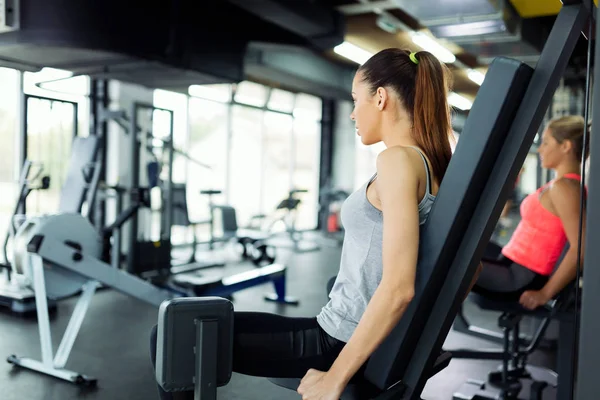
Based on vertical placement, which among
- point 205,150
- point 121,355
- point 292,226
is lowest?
point 292,226

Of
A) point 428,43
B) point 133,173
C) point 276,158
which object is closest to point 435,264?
point 133,173

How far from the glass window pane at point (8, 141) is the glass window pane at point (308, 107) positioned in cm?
503

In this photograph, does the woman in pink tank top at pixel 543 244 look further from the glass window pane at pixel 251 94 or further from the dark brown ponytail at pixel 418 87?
the glass window pane at pixel 251 94

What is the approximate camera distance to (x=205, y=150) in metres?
7.48

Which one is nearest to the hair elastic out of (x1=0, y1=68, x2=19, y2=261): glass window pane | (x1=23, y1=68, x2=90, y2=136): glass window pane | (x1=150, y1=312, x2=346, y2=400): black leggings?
(x1=150, y1=312, x2=346, y2=400): black leggings

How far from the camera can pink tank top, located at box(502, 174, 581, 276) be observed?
2.05 meters

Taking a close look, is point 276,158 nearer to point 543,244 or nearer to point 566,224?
point 543,244

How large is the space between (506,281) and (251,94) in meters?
6.63

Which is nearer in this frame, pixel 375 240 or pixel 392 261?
pixel 392 261

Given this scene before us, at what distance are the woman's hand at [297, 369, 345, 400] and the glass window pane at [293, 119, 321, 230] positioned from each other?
844cm

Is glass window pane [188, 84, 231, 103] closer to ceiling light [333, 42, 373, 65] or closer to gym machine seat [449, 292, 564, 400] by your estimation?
ceiling light [333, 42, 373, 65]

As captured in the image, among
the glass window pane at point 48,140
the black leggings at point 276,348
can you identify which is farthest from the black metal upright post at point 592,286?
the glass window pane at point 48,140

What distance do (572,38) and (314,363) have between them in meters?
0.80

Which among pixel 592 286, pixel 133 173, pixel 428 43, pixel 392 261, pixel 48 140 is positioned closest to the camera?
pixel 592 286
